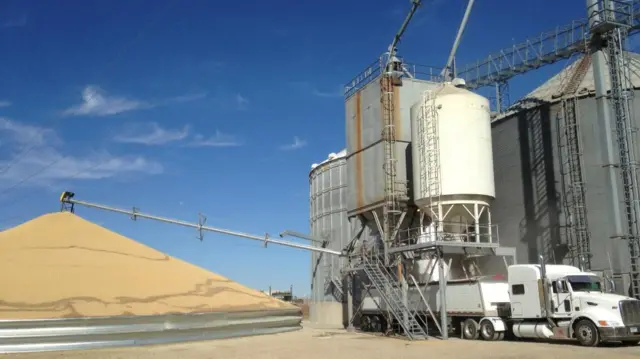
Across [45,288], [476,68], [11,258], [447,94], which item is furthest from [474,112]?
[11,258]

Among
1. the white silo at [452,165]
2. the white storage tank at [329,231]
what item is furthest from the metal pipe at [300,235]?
the white silo at [452,165]

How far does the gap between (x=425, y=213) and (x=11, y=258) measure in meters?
20.2

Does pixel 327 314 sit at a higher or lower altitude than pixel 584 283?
lower

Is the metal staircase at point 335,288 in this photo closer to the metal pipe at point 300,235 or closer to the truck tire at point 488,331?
the metal pipe at point 300,235

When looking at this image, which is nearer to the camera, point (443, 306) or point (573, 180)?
point (443, 306)

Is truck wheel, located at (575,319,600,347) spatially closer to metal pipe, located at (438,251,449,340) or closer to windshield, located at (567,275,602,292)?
windshield, located at (567,275,602,292)

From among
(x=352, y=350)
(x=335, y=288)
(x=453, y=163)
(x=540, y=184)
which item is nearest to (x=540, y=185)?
(x=540, y=184)

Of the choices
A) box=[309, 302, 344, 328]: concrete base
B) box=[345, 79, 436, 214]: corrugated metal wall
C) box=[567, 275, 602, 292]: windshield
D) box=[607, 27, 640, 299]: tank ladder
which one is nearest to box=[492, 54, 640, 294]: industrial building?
box=[607, 27, 640, 299]: tank ladder

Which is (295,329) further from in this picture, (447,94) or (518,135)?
(518,135)

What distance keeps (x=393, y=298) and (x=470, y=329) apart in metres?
4.66

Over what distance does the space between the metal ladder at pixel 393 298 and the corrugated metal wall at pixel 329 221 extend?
11.0m

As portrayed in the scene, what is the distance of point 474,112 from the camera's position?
3017 cm

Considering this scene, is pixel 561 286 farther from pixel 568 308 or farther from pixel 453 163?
pixel 453 163

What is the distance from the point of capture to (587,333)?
850 inches
